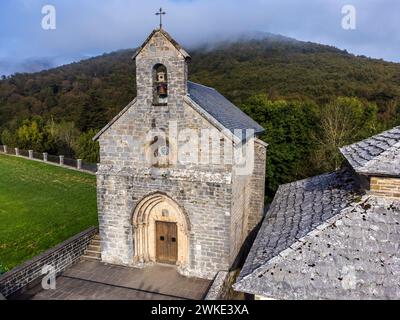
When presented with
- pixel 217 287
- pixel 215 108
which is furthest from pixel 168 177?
pixel 217 287

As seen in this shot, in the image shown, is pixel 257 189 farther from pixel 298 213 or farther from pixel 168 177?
pixel 298 213

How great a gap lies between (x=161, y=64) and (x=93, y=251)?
8064 mm

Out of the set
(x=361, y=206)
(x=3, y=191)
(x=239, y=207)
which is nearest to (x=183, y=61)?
(x=239, y=207)

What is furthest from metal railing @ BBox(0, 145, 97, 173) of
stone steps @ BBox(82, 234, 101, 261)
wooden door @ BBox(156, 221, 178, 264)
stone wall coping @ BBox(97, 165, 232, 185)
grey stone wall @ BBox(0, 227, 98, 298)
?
wooden door @ BBox(156, 221, 178, 264)

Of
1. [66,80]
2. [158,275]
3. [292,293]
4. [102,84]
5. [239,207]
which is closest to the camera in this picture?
[292,293]

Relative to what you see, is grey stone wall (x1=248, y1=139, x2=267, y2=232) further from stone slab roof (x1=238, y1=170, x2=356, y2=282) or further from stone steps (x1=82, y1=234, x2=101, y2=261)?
stone steps (x1=82, y1=234, x2=101, y2=261)

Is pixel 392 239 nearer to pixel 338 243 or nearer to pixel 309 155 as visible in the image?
pixel 338 243

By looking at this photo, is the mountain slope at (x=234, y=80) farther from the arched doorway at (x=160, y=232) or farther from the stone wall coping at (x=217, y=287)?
the stone wall coping at (x=217, y=287)

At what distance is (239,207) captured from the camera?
1199 centimetres

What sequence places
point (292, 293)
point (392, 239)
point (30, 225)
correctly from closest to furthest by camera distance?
point (292, 293), point (392, 239), point (30, 225)

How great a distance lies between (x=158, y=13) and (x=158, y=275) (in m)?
9.33

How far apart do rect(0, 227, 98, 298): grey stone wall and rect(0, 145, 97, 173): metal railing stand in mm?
19971

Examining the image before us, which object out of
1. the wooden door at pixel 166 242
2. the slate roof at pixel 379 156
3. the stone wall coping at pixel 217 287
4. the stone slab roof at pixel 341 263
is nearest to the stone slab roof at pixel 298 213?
the stone slab roof at pixel 341 263

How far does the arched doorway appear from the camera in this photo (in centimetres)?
1116
